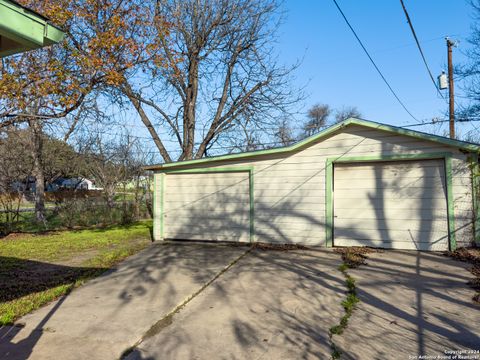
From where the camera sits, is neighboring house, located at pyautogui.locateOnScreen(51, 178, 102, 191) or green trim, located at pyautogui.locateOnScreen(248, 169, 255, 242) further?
neighboring house, located at pyautogui.locateOnScreen(51, 178, 102, 191)

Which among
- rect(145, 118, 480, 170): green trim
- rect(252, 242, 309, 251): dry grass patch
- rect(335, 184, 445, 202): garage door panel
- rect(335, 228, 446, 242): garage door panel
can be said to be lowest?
rect(252, 242, 309, 251): dry grass patch

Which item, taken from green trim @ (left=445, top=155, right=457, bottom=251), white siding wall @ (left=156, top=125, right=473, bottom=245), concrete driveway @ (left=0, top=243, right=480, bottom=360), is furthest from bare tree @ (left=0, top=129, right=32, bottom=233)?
green trim @ (left=445, top=155, right=457, bottom=251)

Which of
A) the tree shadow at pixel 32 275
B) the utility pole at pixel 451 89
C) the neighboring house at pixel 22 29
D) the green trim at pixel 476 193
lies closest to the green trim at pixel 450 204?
the green trim at pixel 476 193

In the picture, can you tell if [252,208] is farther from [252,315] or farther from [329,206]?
[252,315]

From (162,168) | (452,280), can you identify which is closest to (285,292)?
(452,280)

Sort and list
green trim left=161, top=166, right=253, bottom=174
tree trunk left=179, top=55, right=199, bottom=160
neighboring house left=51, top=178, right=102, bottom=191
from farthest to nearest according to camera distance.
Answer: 1. neighboring house left=51, top=178, right=102, bottom=191
2. tree trunk left=179, top=55, right=199, bottom=160
3. green trim left=161, top=166, right=253, bottom=174

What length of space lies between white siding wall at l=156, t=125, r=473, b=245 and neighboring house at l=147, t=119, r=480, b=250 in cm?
2

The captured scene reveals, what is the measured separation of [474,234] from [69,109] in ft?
32.8

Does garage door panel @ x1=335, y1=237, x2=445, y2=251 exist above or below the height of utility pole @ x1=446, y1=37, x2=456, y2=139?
below

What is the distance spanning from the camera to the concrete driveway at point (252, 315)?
3.03m

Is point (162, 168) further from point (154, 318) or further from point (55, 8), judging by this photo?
point (154, 318)

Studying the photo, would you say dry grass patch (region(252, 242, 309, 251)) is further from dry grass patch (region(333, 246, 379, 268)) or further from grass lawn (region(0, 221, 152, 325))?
grass lawn (region(0, 221, 152, 325))

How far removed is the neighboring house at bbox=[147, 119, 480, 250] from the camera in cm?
696

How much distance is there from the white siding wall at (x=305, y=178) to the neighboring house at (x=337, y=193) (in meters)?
0.02
